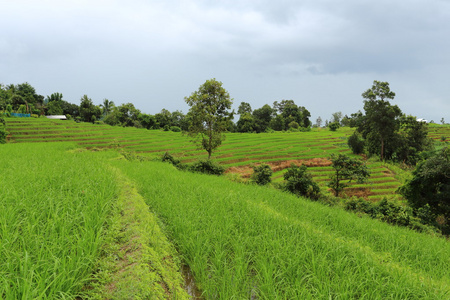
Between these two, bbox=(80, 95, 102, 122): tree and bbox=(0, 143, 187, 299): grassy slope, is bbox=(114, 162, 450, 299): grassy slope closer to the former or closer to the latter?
bbox=(0, 143, 187, 299): grassy slope

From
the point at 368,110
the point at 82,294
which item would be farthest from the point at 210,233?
the point at 368,110

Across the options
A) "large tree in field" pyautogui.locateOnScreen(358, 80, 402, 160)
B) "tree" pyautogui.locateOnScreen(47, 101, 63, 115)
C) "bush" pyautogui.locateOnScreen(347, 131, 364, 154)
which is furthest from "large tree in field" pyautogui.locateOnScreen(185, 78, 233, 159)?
"tree" pyautogui.locateOnScreen(47, 101, 63, 115)

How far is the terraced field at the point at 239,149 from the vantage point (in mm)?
27062

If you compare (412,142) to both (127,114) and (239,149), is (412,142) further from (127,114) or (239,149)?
(127,114)

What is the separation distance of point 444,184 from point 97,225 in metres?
20.1

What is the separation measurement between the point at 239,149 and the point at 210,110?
61.9 feet

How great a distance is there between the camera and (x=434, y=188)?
15219 mm

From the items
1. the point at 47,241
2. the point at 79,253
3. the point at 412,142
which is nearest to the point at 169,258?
the point at 79,253

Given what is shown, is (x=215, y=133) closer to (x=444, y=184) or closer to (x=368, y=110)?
(x=444, y=184)

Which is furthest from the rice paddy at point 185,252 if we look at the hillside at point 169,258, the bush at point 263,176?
the bush at point 263,176

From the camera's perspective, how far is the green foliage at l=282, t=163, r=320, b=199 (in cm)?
1606

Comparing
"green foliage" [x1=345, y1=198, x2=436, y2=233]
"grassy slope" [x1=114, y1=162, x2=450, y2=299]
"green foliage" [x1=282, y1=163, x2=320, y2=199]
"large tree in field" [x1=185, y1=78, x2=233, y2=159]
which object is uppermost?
"large tree in field" [x1=185, y1=78, x2=233, y2=159]

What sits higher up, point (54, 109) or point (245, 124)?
point (54, 109)

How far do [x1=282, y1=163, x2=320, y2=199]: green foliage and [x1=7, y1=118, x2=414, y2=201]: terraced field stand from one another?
365 inches
